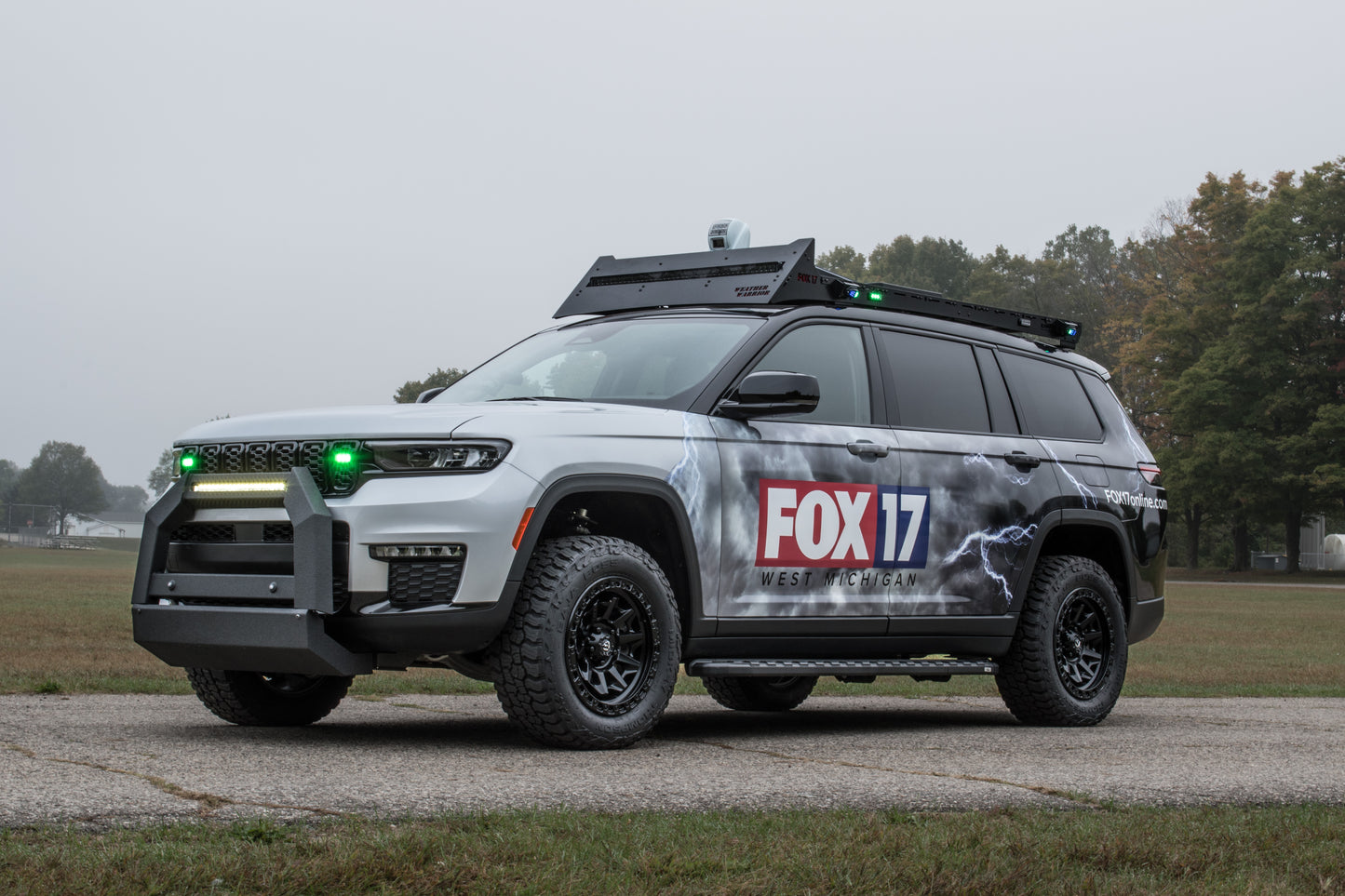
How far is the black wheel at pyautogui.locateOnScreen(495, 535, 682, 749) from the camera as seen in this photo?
570 centimetres

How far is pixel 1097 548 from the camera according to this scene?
8883 millimetres

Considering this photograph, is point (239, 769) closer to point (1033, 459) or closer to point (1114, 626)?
point (1033, 459)

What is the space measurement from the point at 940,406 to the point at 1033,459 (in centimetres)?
68

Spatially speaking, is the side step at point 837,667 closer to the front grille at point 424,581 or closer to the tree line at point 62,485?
the front grille at point 424,581

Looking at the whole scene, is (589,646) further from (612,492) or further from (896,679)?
(896,679)

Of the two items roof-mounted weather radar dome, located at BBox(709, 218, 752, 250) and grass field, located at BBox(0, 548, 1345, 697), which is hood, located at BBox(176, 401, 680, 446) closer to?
roof-mounted weather radar dome, located at BBox(709, 218, 752, 250)

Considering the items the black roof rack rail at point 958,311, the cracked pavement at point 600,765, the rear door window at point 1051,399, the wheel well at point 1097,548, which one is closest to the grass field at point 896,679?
the cracked pavement at point 600,765

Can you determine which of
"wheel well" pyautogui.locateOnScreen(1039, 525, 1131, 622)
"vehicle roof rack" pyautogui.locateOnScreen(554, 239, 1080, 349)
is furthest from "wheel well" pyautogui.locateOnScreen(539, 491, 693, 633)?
"wheel well" pyautogui.locateOnScreen(1039, 525, 1131, 622)

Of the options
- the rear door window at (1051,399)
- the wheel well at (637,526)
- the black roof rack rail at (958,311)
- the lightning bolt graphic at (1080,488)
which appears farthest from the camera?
the rear door window at (1051,399)

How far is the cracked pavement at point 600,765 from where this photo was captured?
14.5 feet

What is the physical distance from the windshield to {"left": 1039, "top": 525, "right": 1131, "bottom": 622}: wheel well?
2.61 metres

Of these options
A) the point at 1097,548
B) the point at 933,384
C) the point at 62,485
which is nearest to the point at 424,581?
the point at 933,384

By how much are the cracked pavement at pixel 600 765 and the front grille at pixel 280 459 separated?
100cm

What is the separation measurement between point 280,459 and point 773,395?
2.01m
